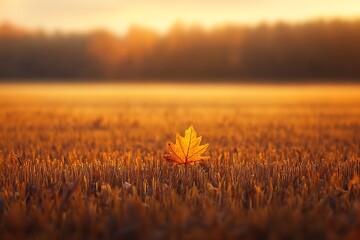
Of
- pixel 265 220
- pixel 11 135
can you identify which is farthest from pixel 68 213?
pixel 11 135

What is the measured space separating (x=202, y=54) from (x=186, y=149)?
203 feet

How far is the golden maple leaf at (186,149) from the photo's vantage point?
10.5ft

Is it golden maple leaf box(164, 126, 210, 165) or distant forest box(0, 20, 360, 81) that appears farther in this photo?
distant forest box(0, 20, 360, 81)

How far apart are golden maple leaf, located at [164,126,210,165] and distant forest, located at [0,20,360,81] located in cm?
5537

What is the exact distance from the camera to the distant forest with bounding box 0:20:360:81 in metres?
58.7

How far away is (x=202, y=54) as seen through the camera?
6444cm

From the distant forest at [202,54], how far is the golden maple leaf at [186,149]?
55.4 m

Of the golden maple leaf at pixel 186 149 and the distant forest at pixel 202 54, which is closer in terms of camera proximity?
the golden maple leaf at pixel 186 149

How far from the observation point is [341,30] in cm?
5919

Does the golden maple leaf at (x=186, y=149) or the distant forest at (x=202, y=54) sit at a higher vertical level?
the distant forest at (x=202, y=54)

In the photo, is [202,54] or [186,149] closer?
[186,149]

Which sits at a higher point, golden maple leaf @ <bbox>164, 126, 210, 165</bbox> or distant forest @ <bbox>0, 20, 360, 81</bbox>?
distant forest @ <bbox>0, 20, 360, 81</bbox>

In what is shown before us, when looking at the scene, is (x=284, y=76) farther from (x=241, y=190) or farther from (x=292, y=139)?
(x=241, y=190)

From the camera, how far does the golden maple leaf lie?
3.20 m
